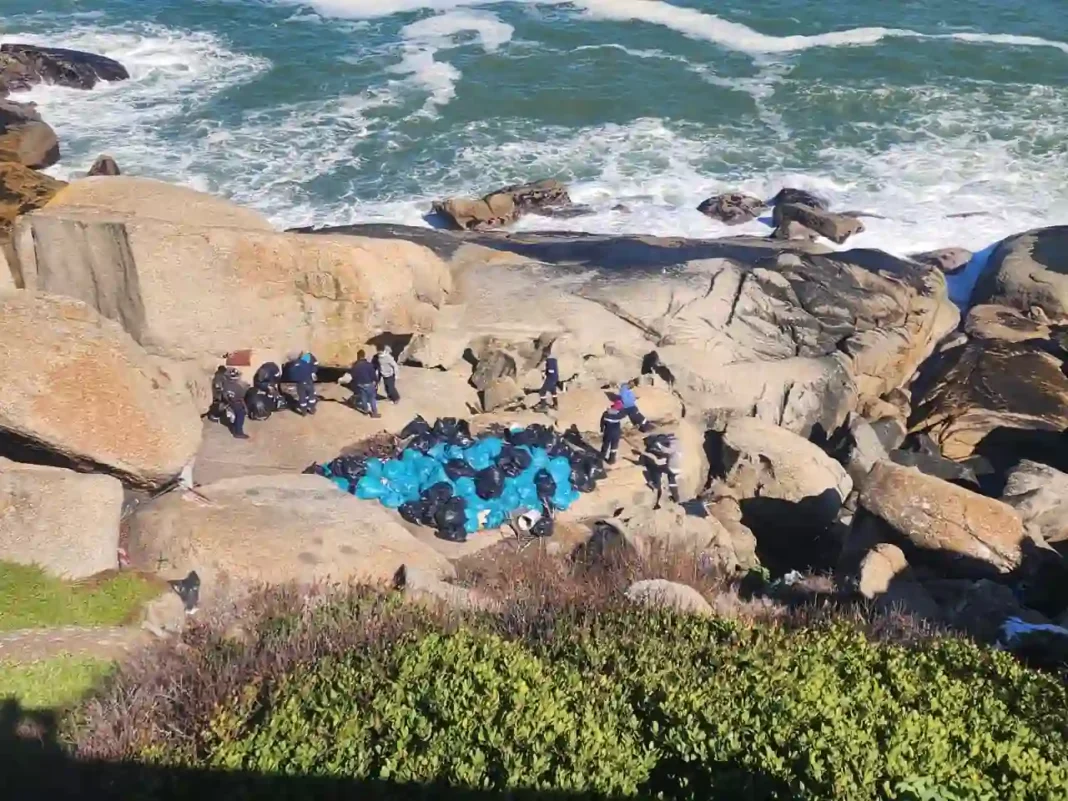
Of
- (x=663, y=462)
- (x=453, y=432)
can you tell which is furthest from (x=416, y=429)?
(x=663, y=462)

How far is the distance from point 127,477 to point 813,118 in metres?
27.9

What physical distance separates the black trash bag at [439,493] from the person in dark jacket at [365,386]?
2.65m

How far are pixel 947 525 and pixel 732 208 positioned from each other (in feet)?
54.0

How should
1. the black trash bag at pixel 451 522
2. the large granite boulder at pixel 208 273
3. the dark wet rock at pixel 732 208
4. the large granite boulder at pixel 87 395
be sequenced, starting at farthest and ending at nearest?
the dark wet rock at pixel 732 208 → the large granite boulder at pixel 208 273 → the black trash bag at pixel 451 522 → the large granite boulder at pixel 87 395

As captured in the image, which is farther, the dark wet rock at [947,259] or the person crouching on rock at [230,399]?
the dark wet rock at [947,259]

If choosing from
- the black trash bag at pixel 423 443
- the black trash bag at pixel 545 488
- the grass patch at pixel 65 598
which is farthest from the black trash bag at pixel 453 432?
the grass patch at pixel 65 598

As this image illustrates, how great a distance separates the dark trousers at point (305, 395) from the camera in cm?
1884

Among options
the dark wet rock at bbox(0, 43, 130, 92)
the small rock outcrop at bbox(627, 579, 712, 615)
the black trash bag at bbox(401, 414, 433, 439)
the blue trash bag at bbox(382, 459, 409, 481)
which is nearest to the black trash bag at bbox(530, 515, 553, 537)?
the blue trash bag at bbox(382, 459, 409, 481)

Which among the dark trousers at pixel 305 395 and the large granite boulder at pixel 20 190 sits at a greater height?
the large granite boulder at pixel 20 190

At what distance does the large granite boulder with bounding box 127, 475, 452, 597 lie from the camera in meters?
14.1

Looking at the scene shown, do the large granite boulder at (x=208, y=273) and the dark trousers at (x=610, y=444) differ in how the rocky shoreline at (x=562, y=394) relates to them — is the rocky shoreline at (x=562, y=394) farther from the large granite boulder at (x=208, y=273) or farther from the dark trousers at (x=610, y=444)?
the dark trousers at (x=610, y=444)

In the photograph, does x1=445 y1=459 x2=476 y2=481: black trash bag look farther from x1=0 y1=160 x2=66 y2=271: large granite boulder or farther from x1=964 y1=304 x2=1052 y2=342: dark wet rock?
x1=964 y1=304 x2=1052 y2=342: dark wet rock

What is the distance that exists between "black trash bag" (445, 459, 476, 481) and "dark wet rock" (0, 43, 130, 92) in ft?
92.5

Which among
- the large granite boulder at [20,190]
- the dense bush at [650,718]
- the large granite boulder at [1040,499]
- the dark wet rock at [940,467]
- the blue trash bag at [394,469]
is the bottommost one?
the dark wet rock at [940,467]
